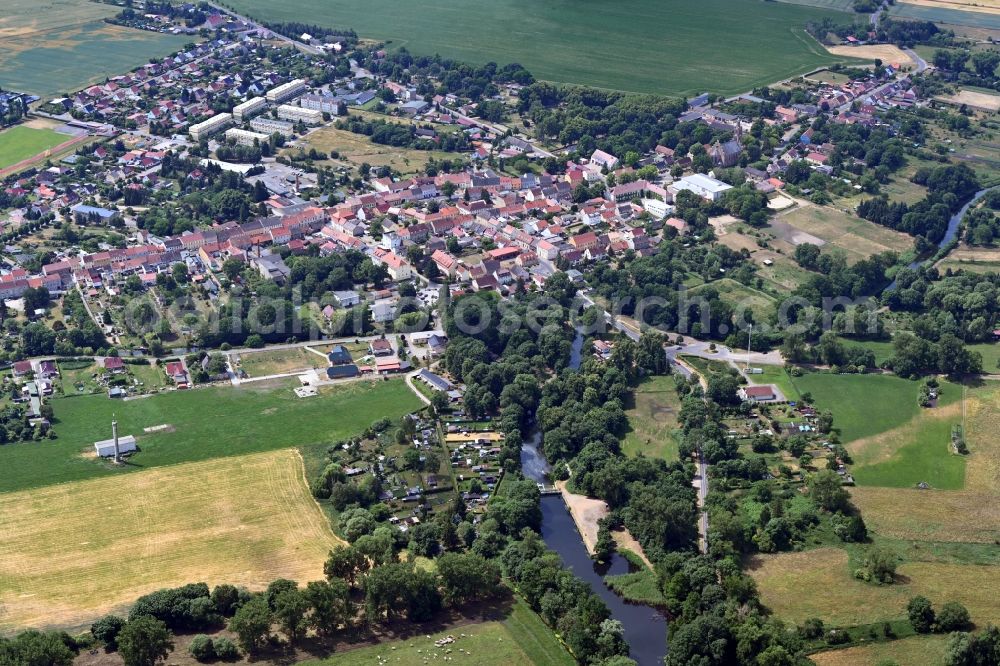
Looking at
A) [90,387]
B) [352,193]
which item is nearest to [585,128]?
[352,193]

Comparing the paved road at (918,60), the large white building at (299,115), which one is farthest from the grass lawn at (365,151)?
the paved road at (918,60)

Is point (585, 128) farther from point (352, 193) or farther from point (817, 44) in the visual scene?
point (817, 44)

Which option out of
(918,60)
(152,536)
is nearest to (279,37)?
(918,60)

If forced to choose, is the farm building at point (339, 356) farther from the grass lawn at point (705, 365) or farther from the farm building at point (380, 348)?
the grass lawn at point (705, 365)

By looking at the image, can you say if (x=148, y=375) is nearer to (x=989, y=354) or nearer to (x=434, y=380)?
(x=434, y=380)

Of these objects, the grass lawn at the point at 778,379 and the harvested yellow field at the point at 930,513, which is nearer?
the harvested yellow field at the point at 930,513
